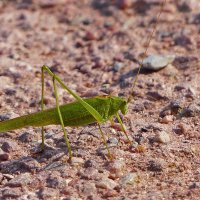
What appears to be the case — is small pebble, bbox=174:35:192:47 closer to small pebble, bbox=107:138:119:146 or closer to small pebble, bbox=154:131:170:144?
small pebble, bbox=154:131:170:144

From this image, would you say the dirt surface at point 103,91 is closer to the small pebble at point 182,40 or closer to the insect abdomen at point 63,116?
the small pebble at point 182,40

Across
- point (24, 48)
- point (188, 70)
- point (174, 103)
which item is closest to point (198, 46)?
point (188, 70)

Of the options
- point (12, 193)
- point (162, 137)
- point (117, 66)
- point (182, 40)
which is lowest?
point (12, 193)

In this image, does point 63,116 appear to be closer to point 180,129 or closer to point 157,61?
point 180,129

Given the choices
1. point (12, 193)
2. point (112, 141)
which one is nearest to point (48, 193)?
point (12, 193)

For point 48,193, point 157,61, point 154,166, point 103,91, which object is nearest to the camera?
point 48,193

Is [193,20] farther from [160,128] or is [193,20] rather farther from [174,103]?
[160,128]
